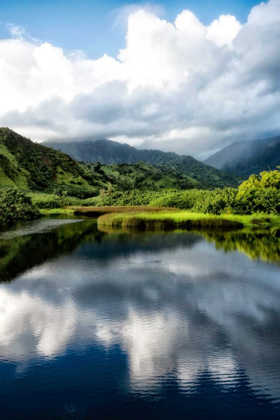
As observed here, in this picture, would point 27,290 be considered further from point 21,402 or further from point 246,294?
point 246,294

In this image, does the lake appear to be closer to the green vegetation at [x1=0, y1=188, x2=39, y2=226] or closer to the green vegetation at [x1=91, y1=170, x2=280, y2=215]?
the green vegetation at [x1=91, y1=170, x2=280, y2=215]

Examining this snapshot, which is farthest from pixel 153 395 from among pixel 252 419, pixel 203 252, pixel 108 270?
pixel 203 252

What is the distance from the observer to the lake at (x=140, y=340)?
38.7 feet

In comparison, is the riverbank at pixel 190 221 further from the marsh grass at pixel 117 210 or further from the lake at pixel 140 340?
the lake at pixel 140 340

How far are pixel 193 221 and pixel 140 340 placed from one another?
50352 millimetres

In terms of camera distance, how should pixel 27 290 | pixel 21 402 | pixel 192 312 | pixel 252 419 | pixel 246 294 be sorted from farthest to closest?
pixel 27 290
pixel 246 294
pixel 192 312
pixel 21 402
pixel 252 419

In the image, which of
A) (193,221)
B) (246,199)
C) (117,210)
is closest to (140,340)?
(193,221)

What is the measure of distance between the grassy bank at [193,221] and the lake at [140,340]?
29573 millimetres

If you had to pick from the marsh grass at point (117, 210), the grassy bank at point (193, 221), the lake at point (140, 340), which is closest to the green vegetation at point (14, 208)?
the marsh grass at point (117, 210)

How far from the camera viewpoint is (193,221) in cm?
6531

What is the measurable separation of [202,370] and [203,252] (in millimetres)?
25858

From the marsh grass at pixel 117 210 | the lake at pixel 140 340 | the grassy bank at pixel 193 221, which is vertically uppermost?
the marsh grass at pixel 117 210

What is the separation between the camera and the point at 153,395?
12.2 metres

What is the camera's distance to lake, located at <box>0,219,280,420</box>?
38.7ft
